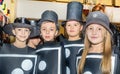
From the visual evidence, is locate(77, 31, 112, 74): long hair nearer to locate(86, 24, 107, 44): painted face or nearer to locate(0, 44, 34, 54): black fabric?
locate(86, 24, 107, 44): painted face

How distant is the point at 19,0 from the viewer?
3.49 meters

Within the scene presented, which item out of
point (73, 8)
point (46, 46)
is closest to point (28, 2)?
point (73, 8)

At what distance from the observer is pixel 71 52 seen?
2162mm

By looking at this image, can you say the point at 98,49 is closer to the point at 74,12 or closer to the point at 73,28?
the point at 73,28

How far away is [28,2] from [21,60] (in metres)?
1.53

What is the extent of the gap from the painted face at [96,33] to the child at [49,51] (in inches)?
11.8

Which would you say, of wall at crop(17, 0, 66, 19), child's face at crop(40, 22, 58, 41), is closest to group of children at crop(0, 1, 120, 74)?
child's face at crop(40, 22, 58, 41)

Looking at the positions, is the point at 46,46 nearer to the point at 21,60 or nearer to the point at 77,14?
the point at 21,60

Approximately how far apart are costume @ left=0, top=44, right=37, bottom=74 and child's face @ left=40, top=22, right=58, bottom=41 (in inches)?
5.7

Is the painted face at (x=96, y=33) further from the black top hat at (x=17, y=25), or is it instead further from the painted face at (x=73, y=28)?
the black top hat at (x=17, y=25)

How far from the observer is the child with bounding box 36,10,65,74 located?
2.07m

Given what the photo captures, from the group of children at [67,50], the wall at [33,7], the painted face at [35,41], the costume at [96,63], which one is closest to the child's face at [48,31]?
the group of children at [67,50]

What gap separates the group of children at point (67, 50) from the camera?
186cm

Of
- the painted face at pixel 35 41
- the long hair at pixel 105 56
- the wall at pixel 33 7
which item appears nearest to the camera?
the long hair at pixel 105 56
